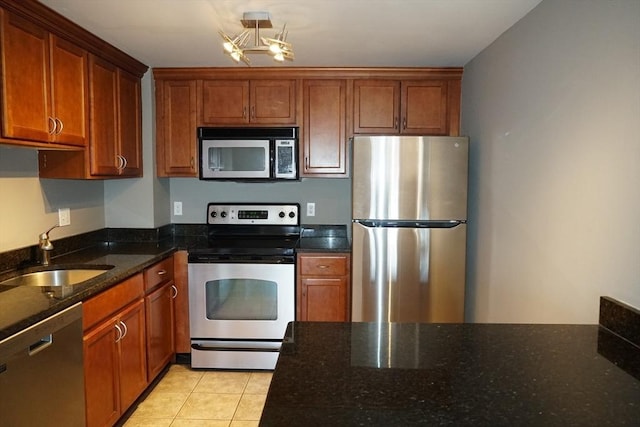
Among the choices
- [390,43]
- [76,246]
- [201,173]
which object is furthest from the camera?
[201,173]

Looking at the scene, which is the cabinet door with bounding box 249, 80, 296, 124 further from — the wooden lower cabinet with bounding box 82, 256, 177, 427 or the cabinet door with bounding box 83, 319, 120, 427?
the cabinet door with bounding box 83, 319, 120, 427

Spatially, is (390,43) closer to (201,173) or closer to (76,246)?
(201,173)

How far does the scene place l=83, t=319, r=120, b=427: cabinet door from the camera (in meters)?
2.04

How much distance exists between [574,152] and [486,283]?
117 cm

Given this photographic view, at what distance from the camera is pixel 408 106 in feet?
10.8

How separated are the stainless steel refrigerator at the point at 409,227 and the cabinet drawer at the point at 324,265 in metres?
0.22

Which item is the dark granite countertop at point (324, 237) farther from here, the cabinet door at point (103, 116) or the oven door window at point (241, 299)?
the cabinet door at point (103, 116)

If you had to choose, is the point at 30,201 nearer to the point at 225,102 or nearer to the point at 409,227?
the point at 225,102

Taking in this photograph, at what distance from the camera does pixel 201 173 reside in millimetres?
3312

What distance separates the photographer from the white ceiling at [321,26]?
2.10 m

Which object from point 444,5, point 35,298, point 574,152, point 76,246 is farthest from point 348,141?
point 35,298

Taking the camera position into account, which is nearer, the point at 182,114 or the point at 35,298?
the point at 35,298

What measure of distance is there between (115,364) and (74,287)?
57 centimetres

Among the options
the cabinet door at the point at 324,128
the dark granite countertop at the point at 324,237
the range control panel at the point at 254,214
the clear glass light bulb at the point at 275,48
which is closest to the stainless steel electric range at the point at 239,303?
the dark granite countertop at the point at 324,237
